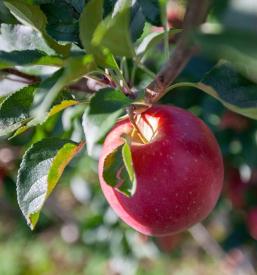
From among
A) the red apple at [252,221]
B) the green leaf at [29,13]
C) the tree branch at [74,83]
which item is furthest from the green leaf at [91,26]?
the red apple at [252,221]

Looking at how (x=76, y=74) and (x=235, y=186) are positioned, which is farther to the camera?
(x=235, y=186)

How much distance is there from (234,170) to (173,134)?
1182mm

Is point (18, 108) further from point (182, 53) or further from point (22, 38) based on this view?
point (182, 53)

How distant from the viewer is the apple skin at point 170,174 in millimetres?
827

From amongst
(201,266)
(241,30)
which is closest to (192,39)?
(241,30)

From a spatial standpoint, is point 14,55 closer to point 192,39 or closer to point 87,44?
point 87,44

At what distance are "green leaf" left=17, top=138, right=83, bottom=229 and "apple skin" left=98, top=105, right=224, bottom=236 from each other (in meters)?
0.06

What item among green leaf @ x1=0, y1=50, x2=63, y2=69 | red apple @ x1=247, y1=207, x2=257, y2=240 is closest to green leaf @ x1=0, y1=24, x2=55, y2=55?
green leaf @ x1=0, y1=50, x2=63, y2=69

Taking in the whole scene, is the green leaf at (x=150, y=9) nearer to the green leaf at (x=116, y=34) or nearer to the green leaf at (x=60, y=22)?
the green leaf at (x=60, y=22)

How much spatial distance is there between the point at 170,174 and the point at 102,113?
16 cm

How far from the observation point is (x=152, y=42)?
80 centimetres

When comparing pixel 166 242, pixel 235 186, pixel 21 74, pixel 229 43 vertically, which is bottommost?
pixel 166 242

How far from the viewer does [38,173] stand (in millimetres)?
910

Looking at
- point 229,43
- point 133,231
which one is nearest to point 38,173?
point 229,43
